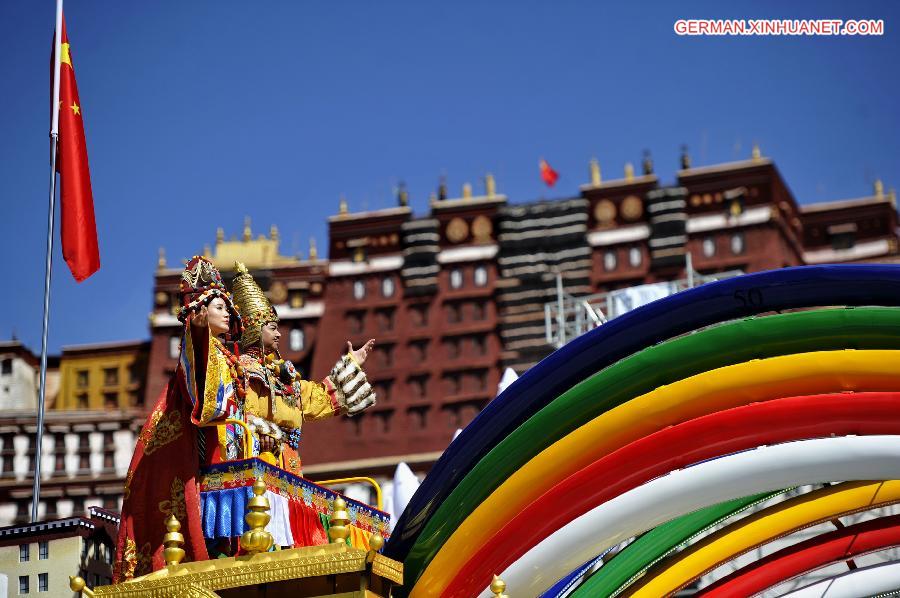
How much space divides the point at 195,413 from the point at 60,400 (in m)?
58.6

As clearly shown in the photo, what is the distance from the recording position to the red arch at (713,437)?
9.48 meters

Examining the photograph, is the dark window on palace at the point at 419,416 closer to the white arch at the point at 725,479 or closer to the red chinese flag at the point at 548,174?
the red chinese flag at the point at 548,174

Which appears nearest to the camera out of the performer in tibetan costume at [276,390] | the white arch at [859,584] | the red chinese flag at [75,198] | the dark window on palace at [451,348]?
the performer in tibetan costume at [276,390]

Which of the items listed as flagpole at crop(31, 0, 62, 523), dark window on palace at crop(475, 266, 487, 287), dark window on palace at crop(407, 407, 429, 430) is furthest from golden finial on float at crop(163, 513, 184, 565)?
dark window on palace at crop(475, 266, 487, 287)

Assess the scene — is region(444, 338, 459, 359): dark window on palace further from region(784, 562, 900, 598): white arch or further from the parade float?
the parade float

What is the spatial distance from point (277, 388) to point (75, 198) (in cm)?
547

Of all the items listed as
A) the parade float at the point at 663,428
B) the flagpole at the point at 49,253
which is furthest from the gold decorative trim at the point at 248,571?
the flagpole at the point at 49,253

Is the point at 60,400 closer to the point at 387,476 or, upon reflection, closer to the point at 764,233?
the point at 387,476

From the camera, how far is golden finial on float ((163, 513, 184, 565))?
7684mm

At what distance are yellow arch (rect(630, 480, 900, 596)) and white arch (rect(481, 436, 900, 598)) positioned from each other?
1.42 meters

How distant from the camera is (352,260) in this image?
6194cm

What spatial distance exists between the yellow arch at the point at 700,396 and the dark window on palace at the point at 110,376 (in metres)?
57.7

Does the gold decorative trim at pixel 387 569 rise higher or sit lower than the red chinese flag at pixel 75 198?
lower

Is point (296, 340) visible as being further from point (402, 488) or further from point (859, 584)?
point (859, 584)
